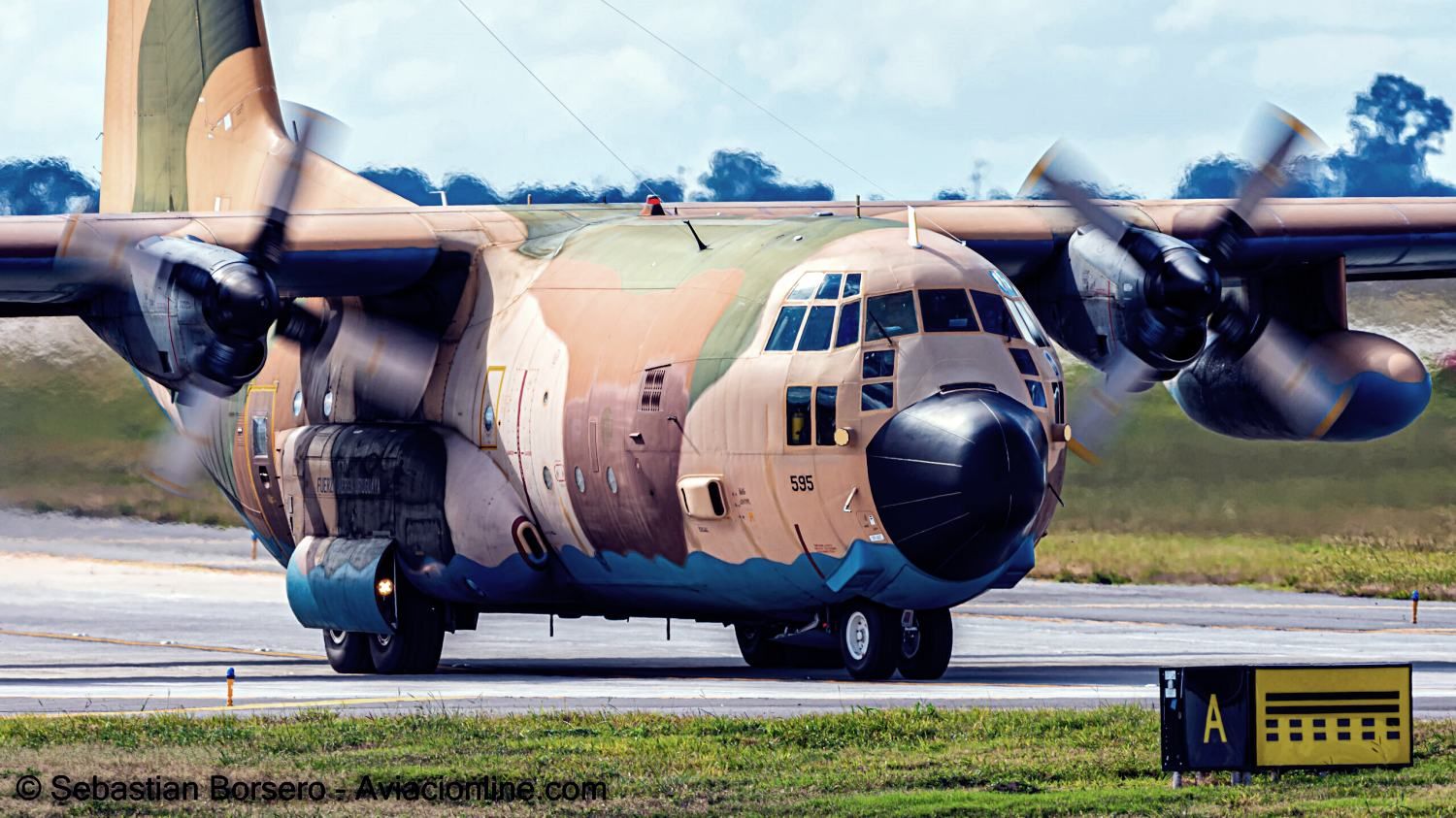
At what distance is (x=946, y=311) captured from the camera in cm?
1925

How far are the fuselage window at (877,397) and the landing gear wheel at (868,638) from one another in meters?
1.84

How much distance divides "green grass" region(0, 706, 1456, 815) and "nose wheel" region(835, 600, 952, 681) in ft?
7.64


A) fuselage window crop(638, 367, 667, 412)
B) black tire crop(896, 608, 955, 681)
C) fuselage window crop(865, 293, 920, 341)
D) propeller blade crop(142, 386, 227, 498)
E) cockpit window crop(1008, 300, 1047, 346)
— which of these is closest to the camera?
fuselage window crop(865, 293, 920, 341)

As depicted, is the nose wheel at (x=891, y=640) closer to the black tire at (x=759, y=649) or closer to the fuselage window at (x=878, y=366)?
the fuselage window at (x=878, y=366)

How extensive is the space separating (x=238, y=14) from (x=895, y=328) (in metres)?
13.6

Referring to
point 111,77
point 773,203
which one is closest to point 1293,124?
point 773,203

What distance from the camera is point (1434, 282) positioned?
33.6 meters

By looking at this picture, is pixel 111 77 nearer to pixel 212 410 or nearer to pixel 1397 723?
pixel 212 410

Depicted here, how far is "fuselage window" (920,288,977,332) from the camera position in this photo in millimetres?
19156

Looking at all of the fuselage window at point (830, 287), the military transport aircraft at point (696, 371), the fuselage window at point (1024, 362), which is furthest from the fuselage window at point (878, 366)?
the fuselage window at point (1024, 362)

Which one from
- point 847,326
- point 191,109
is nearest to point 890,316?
point 847,326

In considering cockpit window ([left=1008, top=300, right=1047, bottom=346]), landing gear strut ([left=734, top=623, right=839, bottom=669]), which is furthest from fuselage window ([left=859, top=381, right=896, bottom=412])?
landing gear strut ([left=734, top=623, right=839, bottom=669])

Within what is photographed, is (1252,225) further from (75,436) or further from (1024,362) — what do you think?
(75,436)

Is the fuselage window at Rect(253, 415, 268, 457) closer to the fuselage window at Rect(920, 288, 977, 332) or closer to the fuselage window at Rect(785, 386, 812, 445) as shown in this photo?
the fuselage window at Rect(785, 386, 812, 445)
